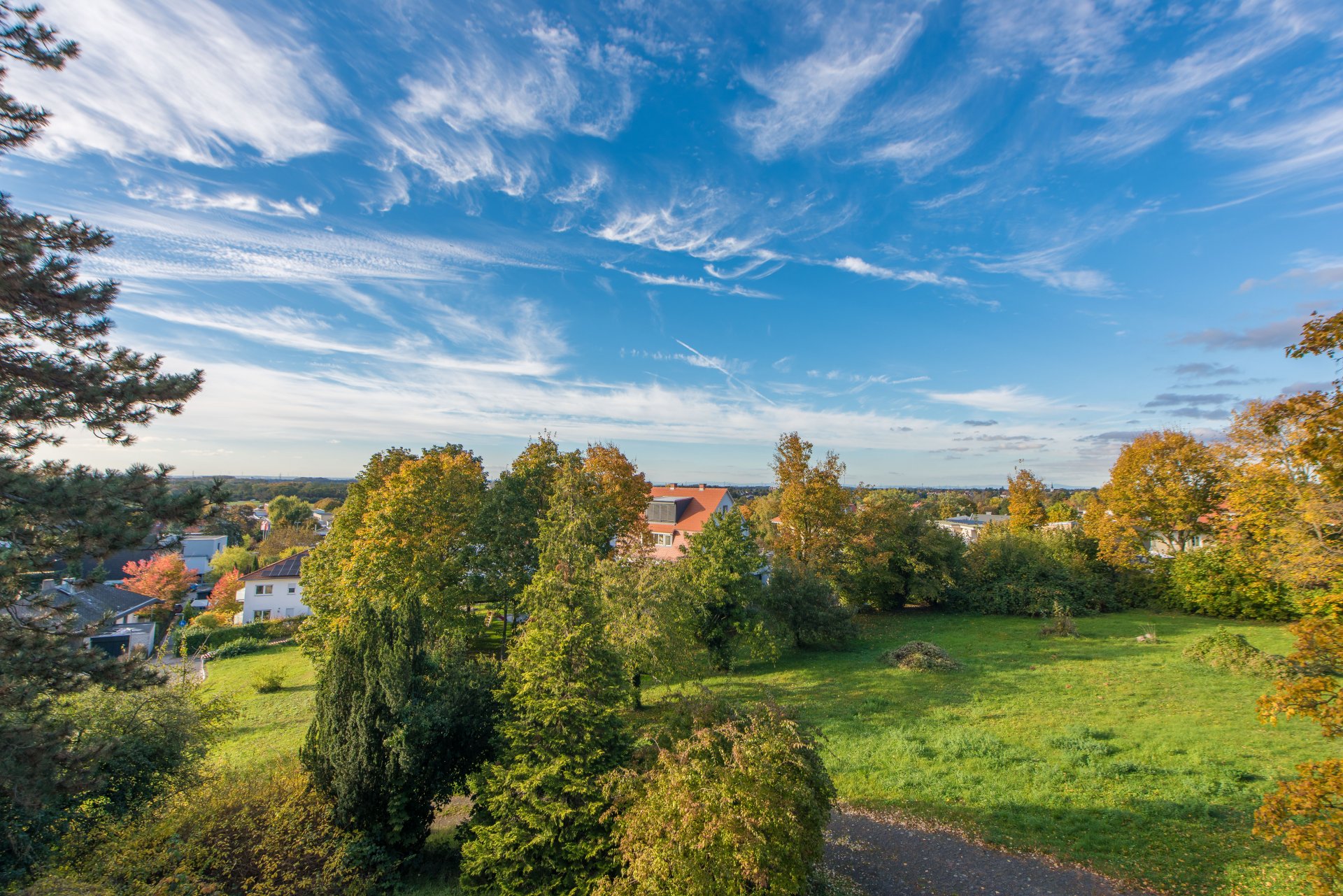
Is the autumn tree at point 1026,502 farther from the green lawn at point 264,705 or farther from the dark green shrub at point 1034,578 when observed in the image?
the green lawn at point 264,705

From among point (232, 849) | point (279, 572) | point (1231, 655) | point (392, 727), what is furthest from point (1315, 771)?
point (279, 572)

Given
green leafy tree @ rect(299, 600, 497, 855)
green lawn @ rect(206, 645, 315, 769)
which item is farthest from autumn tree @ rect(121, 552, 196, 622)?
green leafy tree @ rect(299, 600, 497, 855)

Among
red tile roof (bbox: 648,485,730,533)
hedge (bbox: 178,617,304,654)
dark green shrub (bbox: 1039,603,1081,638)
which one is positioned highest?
red tile roof (bbox: 648,485,730,533)

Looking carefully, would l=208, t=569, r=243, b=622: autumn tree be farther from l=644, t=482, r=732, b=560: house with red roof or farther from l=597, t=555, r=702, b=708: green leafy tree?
l=597, t=555, r=702, b=708: green leafy tree

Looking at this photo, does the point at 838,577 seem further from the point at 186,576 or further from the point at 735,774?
the point at 186,576

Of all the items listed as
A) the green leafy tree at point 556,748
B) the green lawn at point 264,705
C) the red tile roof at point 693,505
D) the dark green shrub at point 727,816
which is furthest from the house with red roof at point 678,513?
the dark green shrub at point 727,816

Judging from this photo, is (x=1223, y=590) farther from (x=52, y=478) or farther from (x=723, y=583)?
(x=52, y=478)
